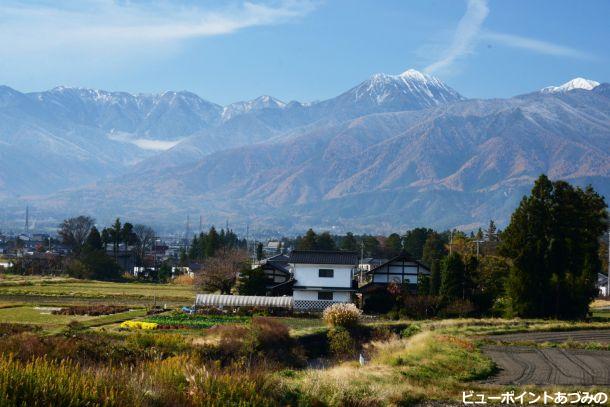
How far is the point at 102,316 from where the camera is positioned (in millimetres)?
34625

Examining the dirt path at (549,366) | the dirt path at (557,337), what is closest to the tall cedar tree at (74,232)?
the dirt path at (557,337)

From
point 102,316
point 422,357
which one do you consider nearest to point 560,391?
point 422,357

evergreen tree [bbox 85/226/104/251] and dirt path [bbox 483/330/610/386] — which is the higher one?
evergreen tree [bbox 85/226/104/251]

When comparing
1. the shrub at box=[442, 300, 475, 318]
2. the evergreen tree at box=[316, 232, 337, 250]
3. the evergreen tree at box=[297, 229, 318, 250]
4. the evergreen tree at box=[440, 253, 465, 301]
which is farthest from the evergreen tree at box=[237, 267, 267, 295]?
the evergreen tree at box=[316, 232, 337, 250]

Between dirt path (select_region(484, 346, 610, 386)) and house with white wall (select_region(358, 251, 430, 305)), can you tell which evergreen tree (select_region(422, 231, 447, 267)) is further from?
dirt path (select_region(484, 346, 610, 386))

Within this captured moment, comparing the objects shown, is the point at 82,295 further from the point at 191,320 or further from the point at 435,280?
the point at 435,280

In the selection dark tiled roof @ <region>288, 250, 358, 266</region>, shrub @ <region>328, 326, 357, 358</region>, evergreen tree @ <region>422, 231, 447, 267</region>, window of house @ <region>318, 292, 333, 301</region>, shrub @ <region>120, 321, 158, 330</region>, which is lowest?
shrub @ <region>328, 326, 357, 358</region>

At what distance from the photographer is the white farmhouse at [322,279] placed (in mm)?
45625

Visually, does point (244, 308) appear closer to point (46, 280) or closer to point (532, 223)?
point (532, 223)

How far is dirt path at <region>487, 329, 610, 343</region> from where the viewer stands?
26.5m

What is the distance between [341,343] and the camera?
27.3 meters

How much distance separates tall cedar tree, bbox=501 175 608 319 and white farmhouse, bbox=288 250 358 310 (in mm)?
11504

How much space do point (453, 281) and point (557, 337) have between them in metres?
11.7

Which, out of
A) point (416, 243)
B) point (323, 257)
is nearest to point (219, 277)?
point (323, 257)
